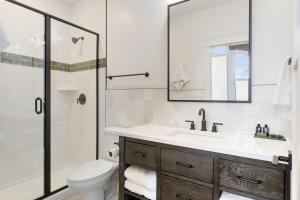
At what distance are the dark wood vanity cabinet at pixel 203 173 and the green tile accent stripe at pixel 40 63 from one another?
4.57ft

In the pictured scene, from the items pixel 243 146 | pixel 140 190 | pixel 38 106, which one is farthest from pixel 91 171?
pixel 243 146

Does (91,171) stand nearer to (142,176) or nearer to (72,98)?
(142,176)

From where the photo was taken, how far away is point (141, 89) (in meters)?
2.06

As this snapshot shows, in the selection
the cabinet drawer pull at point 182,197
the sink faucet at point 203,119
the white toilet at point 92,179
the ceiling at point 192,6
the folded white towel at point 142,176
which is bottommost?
the white toilet at point 92,179

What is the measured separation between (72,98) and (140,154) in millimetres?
1752

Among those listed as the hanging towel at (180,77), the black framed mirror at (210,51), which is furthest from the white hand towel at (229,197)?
the hanging towel at (180,77)

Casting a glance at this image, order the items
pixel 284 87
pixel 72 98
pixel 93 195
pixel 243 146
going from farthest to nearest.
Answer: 1. pixel 72 98
2. pixel 93 195
3. pixel 284 87
4. pixel 243 146

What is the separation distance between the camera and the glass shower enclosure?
7.00 feet

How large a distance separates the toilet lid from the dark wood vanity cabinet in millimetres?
360

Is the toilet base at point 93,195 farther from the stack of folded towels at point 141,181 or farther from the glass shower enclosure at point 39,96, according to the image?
the glass shower enclosure at point 39,96

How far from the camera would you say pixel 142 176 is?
144 centimetres

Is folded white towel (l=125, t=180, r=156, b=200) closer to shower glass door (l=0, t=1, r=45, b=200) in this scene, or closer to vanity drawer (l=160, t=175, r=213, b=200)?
vanity drawer (l=160, t=175, r=213, b=200)

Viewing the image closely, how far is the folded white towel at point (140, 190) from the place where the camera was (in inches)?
54.4

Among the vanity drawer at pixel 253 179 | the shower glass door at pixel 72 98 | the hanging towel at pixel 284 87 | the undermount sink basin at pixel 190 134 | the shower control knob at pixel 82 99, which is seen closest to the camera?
the vanity drawer at pixel 253 179
